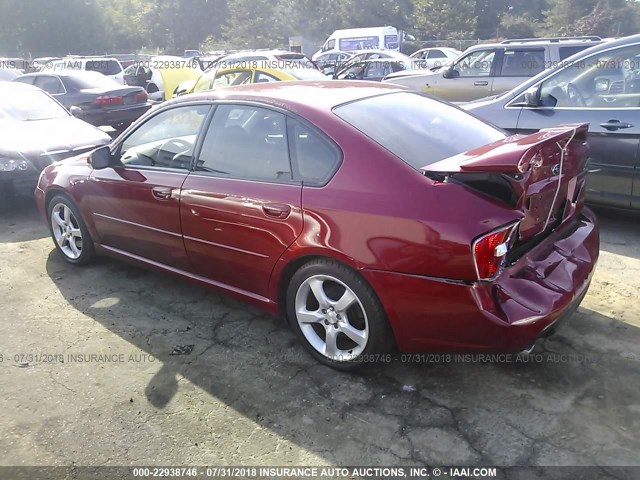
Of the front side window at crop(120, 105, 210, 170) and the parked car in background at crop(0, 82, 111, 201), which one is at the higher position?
the front side window at crop(120, 105, 210, 170)

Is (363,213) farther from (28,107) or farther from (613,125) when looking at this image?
(28,107)

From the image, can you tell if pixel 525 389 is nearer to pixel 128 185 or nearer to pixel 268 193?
pixel 268 193

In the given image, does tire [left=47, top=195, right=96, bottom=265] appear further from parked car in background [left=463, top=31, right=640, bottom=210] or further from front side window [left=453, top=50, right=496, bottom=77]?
front side window [left=453, top=50, right=496, bottom=77]

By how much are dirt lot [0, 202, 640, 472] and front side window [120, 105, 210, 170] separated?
1.05m

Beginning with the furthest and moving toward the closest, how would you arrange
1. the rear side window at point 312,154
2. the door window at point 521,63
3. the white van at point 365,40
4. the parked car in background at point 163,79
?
the white van at point 365,40
the parked car in background at point 163,79
the door window at point 521,63
the rear side window at point 312,154

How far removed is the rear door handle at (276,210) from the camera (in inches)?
115

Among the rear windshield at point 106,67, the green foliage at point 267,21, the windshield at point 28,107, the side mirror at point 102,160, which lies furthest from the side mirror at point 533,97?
the green foliage at point 267,21

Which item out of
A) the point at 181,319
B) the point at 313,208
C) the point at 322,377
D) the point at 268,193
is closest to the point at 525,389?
the point at 322,377

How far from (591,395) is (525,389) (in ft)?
1.05

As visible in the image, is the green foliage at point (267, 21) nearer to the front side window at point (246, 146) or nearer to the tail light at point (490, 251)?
the front side window at point (246, 146)

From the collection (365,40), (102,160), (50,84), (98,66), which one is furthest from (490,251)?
(365,40)

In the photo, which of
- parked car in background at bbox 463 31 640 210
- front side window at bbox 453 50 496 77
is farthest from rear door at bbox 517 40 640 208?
front side window at bbox 453 50 496 77

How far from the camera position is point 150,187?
3646 millimetres

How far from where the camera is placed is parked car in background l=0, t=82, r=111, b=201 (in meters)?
6.15
